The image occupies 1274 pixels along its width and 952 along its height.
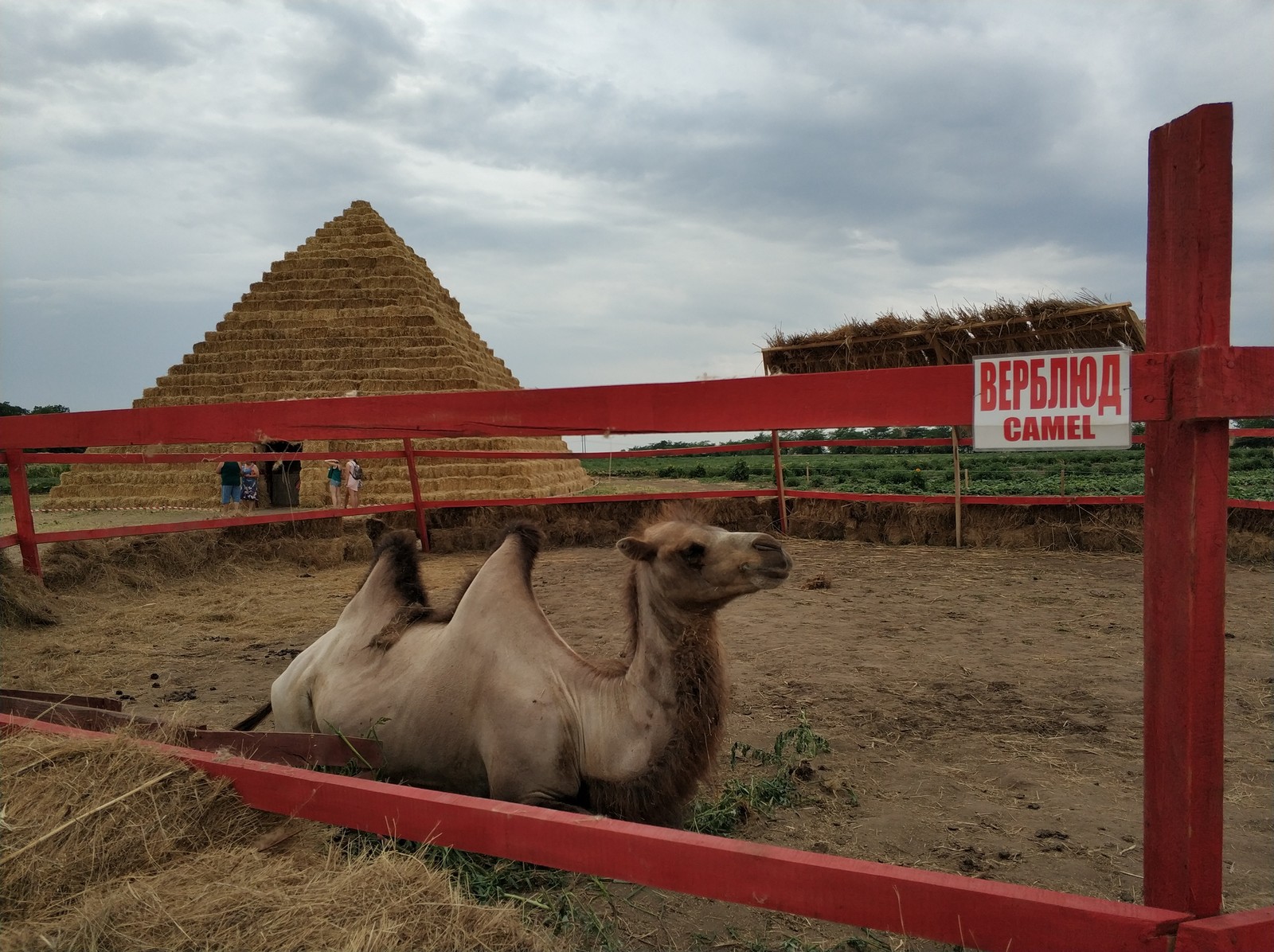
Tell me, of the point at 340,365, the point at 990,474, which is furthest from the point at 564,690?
the point at 990,474

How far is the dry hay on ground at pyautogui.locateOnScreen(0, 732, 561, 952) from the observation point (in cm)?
195

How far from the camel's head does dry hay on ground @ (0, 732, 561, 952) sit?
1244 mm

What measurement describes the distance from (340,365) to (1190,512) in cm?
2955

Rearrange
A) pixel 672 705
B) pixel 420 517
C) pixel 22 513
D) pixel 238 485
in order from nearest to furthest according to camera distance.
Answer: pixel 672 705 < pixel 22 513 < pixel 420 517 < pixel 238 485

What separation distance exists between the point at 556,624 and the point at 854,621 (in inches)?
102

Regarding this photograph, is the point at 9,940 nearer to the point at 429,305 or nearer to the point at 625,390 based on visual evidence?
the point at 625,390

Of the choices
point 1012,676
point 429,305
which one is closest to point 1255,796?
point 1012,676

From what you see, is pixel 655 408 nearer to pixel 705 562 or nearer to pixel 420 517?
pixel 705 562

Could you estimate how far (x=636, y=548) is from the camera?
3.08 metres

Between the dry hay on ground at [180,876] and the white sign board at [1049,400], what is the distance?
1750 millimetres

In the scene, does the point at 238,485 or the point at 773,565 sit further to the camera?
the point at 238,485

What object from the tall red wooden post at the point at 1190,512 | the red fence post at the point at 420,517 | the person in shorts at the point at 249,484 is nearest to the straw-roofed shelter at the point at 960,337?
the red fence post at the point at 420,517

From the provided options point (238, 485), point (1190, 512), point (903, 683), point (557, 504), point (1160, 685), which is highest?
point (1190, 512)

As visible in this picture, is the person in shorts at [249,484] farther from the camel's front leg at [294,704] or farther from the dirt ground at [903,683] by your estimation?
the camel's front leg at [294,704]
